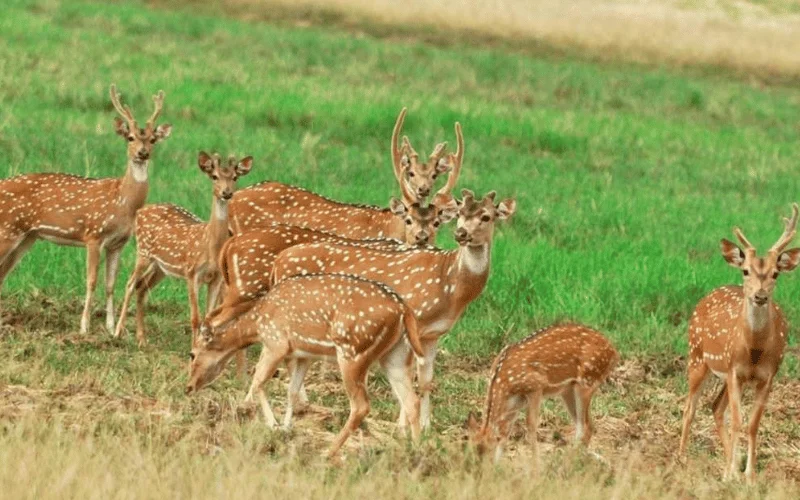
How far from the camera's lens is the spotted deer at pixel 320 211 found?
13.1 m

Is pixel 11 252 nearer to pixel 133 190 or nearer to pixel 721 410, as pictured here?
pixel 133 190

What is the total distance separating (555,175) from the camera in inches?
791

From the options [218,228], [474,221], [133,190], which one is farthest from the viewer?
[133,190]

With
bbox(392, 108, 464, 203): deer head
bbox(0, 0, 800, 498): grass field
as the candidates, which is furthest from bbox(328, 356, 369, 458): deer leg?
bbox(392, 108, 464, 203): deer head

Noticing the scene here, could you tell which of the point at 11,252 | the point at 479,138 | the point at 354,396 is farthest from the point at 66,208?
the point at 479,138

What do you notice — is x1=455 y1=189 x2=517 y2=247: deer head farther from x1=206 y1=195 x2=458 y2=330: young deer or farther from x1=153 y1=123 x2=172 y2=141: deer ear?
x1=153 y1=123 x2=172 y2=141: deer ear

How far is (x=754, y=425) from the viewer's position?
10148mm

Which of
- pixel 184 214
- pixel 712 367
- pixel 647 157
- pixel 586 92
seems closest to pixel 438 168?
pixel 184 214

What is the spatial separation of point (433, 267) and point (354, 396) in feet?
5.09

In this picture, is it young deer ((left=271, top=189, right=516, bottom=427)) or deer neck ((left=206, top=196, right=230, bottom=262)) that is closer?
young deer ((left=271, top=189, right=516, bottom=427))

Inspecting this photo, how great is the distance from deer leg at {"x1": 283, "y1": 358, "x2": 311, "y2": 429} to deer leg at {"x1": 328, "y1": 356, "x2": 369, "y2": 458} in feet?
1.24

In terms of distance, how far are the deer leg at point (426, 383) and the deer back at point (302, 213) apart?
2.33 metres

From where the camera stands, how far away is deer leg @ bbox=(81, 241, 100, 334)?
12555 mm

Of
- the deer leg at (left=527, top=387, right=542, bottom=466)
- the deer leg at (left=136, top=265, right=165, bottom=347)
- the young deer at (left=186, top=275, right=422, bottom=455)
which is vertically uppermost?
the young deer at (left=186, top=275, right=422, bottom=455)
